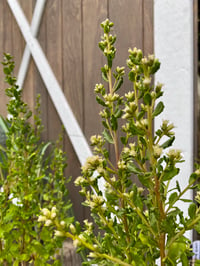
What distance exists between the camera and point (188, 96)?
1.44 m

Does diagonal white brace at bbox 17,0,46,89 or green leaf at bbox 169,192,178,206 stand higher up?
diagonal white brace at bbox 17,0,46,89

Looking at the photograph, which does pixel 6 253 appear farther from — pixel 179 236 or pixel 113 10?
pixel 113 10

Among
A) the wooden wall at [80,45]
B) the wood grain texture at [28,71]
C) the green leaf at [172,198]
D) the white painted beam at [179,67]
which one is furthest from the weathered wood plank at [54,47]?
the green leaf at [172,198]

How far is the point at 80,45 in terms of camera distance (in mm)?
1959

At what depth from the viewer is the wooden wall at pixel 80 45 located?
164 cm

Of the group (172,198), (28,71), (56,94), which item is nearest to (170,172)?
(172,198)

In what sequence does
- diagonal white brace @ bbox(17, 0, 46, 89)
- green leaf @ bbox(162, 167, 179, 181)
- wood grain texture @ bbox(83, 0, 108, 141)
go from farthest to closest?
diagonal white brace @ bbox(17, 0, 46, 89) < wood grain texture @ bbox(83, 0, 108, 141) < green leaf @ bbox(162, 167, 179, 181)

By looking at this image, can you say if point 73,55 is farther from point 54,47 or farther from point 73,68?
point 54,47

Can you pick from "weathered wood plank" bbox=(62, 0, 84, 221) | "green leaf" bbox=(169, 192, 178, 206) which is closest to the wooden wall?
"weathered wood plank" bbox=(62, 0, 84, 221)

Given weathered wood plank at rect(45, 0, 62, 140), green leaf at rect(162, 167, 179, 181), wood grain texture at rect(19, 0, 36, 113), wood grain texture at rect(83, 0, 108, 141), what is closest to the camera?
green leaf at rect(162, 167, 179, 181)

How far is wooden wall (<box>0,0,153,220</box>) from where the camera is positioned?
5.38 ft

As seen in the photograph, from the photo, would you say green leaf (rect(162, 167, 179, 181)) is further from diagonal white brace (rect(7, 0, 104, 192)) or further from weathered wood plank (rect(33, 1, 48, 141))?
weathered wood plank (rect(33, 1, 48, 141))

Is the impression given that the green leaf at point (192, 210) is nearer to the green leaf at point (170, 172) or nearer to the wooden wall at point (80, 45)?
the green leaf at point (170, 172)

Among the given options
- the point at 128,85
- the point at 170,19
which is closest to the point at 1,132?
the point at 128,85
